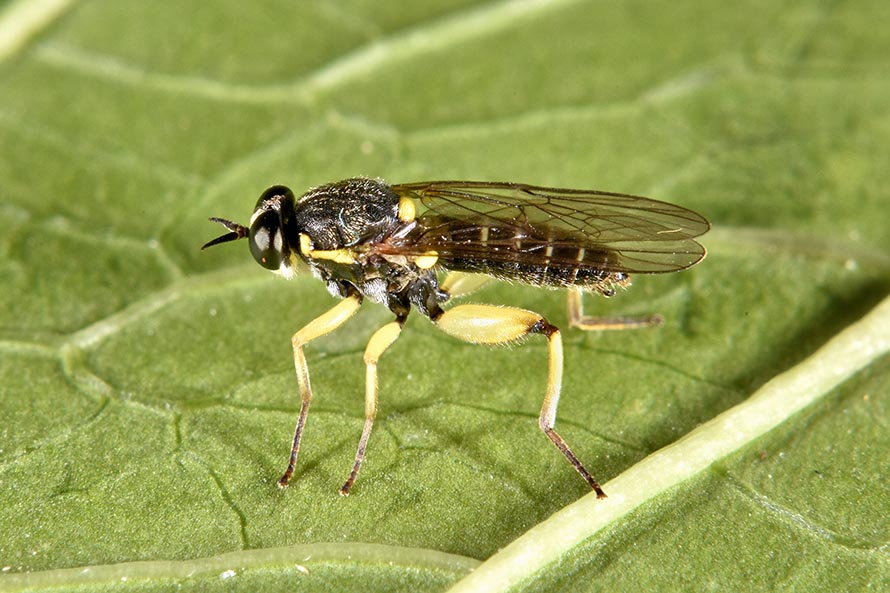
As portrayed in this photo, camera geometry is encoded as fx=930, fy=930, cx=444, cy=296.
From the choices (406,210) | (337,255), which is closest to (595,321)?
(406,210)

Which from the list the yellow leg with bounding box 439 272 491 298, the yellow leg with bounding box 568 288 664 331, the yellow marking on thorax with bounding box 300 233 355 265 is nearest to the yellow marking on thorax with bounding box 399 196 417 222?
the yellow marking on thorax with bounding box 300 233 355 265

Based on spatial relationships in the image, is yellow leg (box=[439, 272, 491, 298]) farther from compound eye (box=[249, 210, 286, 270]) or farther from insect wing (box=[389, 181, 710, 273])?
compound eye (box=[249, 210, 286, 270])

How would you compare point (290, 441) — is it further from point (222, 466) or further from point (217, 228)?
point (217, 228)

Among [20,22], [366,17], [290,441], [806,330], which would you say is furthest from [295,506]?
[20,22]

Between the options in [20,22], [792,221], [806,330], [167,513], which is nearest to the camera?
[167,513]

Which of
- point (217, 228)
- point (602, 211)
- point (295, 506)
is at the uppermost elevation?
point (602, 211)

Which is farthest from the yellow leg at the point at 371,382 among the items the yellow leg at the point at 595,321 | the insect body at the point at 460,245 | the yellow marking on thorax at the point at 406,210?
the yellow leg at the point at 595,321

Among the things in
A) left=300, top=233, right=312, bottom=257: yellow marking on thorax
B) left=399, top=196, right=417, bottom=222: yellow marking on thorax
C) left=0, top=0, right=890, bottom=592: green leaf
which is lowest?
left=0, top=0, right=890, bottom=592: green leaf
